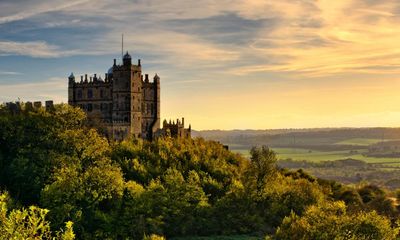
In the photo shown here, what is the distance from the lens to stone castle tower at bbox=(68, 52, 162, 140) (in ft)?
406

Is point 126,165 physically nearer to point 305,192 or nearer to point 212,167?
point 212,167

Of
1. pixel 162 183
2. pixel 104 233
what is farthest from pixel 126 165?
pixel 104 233

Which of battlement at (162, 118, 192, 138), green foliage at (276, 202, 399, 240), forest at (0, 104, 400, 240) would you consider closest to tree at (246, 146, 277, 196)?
forest at (0, 104, 400, 240)

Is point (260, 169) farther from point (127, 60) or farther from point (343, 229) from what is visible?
point (343, 229)

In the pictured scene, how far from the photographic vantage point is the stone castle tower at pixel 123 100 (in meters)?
124

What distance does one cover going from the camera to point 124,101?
124688 mm

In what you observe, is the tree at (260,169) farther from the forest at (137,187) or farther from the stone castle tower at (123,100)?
the stone castle tower at (123,100)

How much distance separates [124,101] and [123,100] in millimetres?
351

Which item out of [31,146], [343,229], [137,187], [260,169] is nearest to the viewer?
[343,229]

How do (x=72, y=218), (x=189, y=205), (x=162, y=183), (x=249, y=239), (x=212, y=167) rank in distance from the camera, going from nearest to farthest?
(x=72, y=218) < (x=249, y=239) < (x=189, y=205) < (x=162, y=183) < (x=212, y=167)

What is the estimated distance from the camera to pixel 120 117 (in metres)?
124

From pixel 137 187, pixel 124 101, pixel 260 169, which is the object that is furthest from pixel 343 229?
pixel 124 101

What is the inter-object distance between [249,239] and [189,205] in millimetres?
13507

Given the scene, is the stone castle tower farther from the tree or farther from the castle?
the tree
